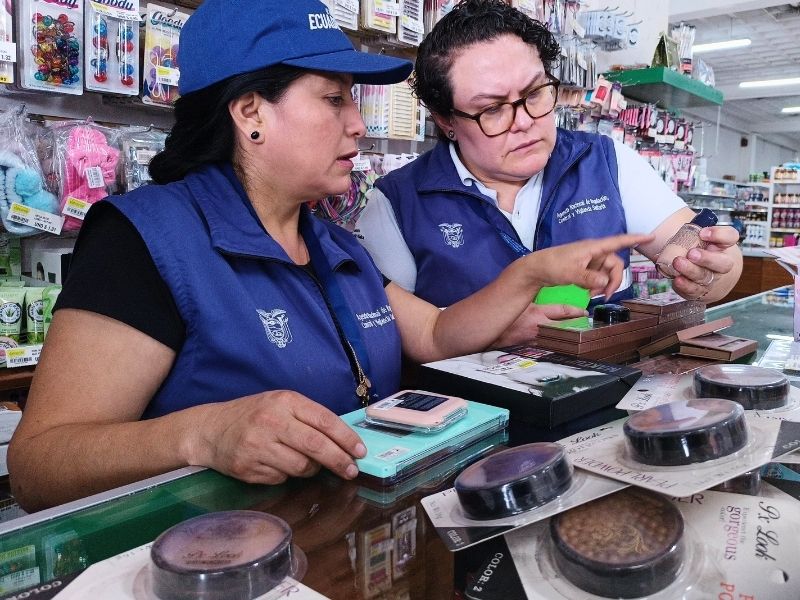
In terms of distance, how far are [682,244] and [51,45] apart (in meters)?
2.09

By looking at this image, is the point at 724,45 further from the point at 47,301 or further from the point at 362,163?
the point at 47,301

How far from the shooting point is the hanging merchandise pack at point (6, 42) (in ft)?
7.18

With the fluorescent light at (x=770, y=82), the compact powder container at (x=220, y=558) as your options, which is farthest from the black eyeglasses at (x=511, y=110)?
the fluorescent light at (x=770, y=82)

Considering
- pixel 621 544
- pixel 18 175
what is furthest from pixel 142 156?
pixel 621 544

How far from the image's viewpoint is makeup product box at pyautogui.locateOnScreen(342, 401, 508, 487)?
843mm

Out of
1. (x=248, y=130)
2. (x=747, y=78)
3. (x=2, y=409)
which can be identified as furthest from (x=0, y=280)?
(x=747, y=78)

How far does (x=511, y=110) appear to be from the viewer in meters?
1.94

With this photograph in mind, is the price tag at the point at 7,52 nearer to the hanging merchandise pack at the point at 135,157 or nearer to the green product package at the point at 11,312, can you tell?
the hanging merchandise pack at the point at 135,157

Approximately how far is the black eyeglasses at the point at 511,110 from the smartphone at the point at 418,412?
115 cm

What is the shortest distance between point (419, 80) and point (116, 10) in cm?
114

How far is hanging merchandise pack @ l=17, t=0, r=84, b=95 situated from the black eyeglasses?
1.39m

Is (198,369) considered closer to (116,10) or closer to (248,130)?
(248,130)

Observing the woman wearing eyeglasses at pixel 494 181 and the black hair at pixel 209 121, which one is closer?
the black hair at pixel 209 121

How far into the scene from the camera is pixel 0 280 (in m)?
2.49
